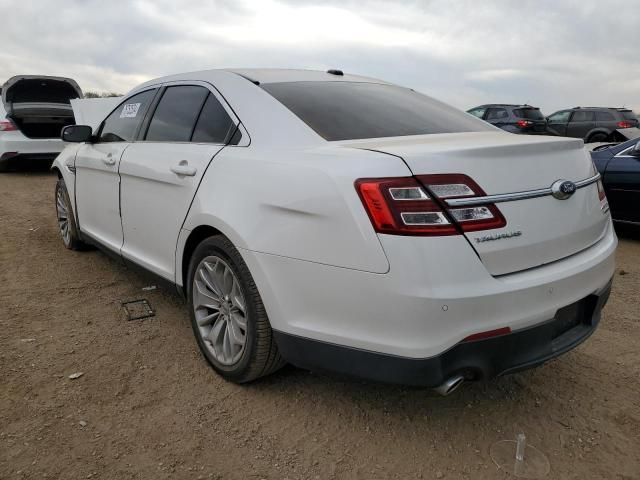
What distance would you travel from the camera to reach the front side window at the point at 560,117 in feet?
54.4

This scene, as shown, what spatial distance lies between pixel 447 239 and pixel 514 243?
304 mm

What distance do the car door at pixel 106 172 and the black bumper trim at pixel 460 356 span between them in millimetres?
1954

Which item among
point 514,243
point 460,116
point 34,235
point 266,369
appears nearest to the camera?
point 514,243

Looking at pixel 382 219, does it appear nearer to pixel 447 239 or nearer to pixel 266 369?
pixel 447 239

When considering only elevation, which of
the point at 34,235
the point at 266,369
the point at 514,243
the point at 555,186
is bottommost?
the point at 34,235

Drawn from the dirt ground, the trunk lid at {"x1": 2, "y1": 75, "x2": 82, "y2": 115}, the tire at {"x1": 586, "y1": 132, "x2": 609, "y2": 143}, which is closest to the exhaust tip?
the dirt ground

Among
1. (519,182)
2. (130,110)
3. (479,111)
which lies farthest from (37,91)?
(479,111)

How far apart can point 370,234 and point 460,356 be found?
540mm

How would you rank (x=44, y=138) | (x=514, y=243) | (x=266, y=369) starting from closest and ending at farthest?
(x=514, y=243) < (x=266, y=369) < (x=44, y=138)

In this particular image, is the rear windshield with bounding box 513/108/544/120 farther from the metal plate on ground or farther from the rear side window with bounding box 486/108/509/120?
the metal plate on ground

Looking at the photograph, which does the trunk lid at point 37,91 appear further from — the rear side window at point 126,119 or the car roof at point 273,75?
the car roof at point 273,75

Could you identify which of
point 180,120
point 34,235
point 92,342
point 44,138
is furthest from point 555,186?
point 44,138

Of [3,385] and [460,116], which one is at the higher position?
[460,116]

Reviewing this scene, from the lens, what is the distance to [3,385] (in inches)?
104
